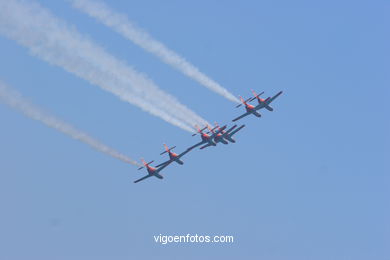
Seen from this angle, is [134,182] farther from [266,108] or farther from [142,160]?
[266,108]

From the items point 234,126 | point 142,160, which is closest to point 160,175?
point 142,160

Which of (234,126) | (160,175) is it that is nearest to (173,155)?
(160,175)

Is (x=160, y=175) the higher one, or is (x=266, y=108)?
(x=266, y=108)

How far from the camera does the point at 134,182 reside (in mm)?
63750

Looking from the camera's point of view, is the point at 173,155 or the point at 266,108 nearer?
the point at 173,155

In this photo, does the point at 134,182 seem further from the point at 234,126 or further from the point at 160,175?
the point at 234,126

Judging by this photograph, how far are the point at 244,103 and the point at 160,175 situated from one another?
10.6 m

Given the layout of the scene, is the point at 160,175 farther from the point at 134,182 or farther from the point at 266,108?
the point at 266,108

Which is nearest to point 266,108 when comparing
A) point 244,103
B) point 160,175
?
point 244,103

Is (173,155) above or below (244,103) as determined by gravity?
below

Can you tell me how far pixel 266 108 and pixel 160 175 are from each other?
11961mm

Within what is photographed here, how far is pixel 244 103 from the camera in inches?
2665

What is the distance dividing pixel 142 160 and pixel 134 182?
243 centimetres

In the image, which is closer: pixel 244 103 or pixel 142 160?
pixel 142 160
